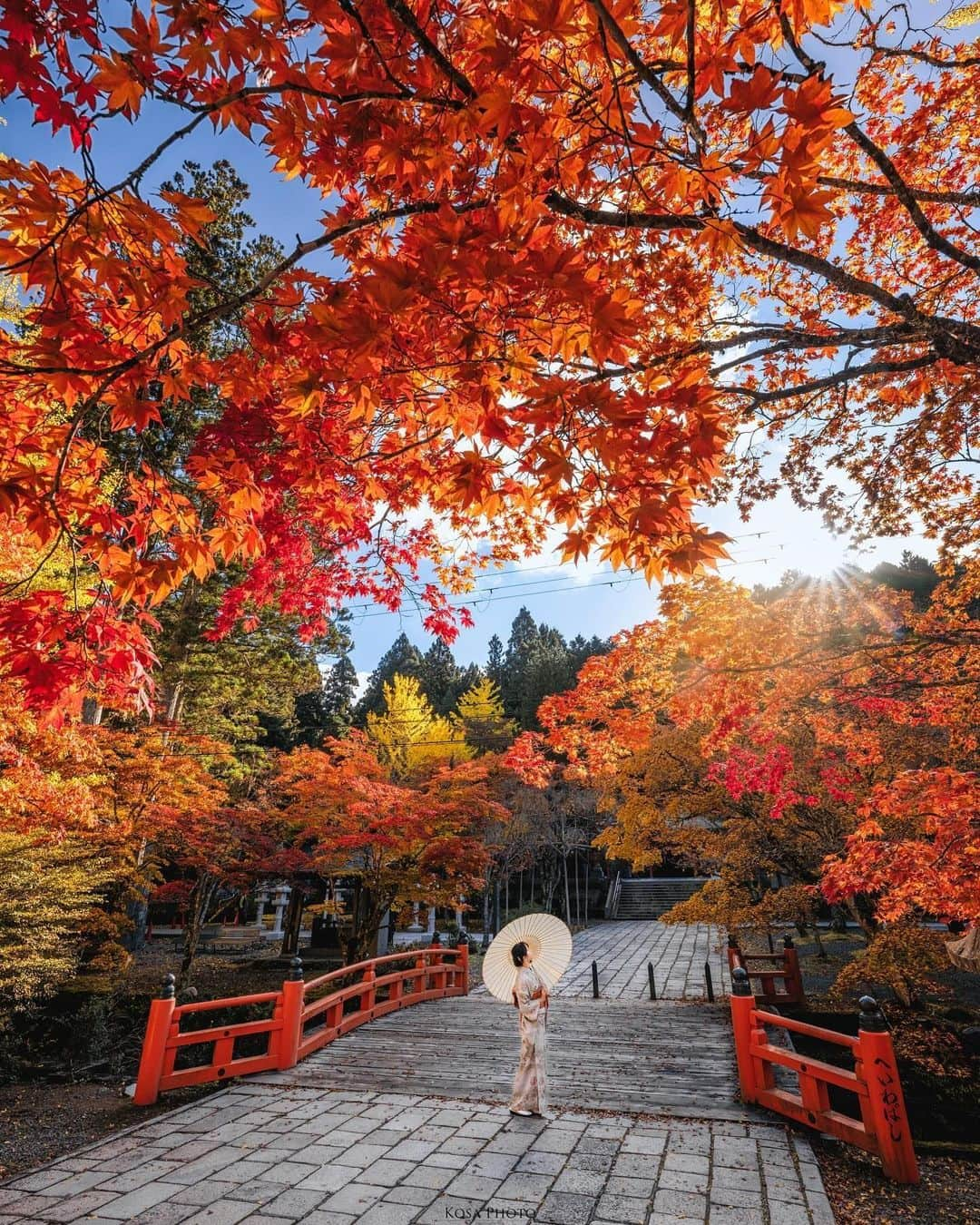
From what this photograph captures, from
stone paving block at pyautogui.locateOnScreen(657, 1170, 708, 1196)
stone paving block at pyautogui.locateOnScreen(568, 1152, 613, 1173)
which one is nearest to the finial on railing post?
stone paving block at pyautogui.locateOnScreen(657, 1170, 708, 1196)

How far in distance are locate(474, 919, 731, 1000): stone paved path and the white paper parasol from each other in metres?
7.69

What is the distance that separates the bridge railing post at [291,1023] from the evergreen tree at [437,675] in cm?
3952

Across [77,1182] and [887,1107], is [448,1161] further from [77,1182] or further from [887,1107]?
[887,1107]

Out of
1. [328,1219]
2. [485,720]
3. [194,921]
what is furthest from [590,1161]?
[485,720]

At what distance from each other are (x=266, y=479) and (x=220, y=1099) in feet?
18.0

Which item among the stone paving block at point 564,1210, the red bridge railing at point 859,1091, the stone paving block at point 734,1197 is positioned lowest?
the stone paving block at point 564,1210

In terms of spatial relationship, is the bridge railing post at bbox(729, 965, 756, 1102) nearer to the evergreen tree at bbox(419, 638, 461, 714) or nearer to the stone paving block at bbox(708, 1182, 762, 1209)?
the stone paving block at bbox(708, 1182, 762, 1209)

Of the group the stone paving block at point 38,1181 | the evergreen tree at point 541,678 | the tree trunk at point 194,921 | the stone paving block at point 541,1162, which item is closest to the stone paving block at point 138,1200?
the stone paving block at point 38,1181

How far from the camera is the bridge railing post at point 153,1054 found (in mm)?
5754

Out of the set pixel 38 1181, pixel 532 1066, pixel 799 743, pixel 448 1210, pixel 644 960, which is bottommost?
pixel 644 960

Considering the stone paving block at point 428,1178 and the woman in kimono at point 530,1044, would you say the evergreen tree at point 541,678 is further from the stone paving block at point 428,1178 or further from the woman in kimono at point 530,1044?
the stone paving block at point 428,1178

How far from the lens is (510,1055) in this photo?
7188 millimetres

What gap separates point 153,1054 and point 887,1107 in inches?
239

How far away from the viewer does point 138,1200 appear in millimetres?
3734
